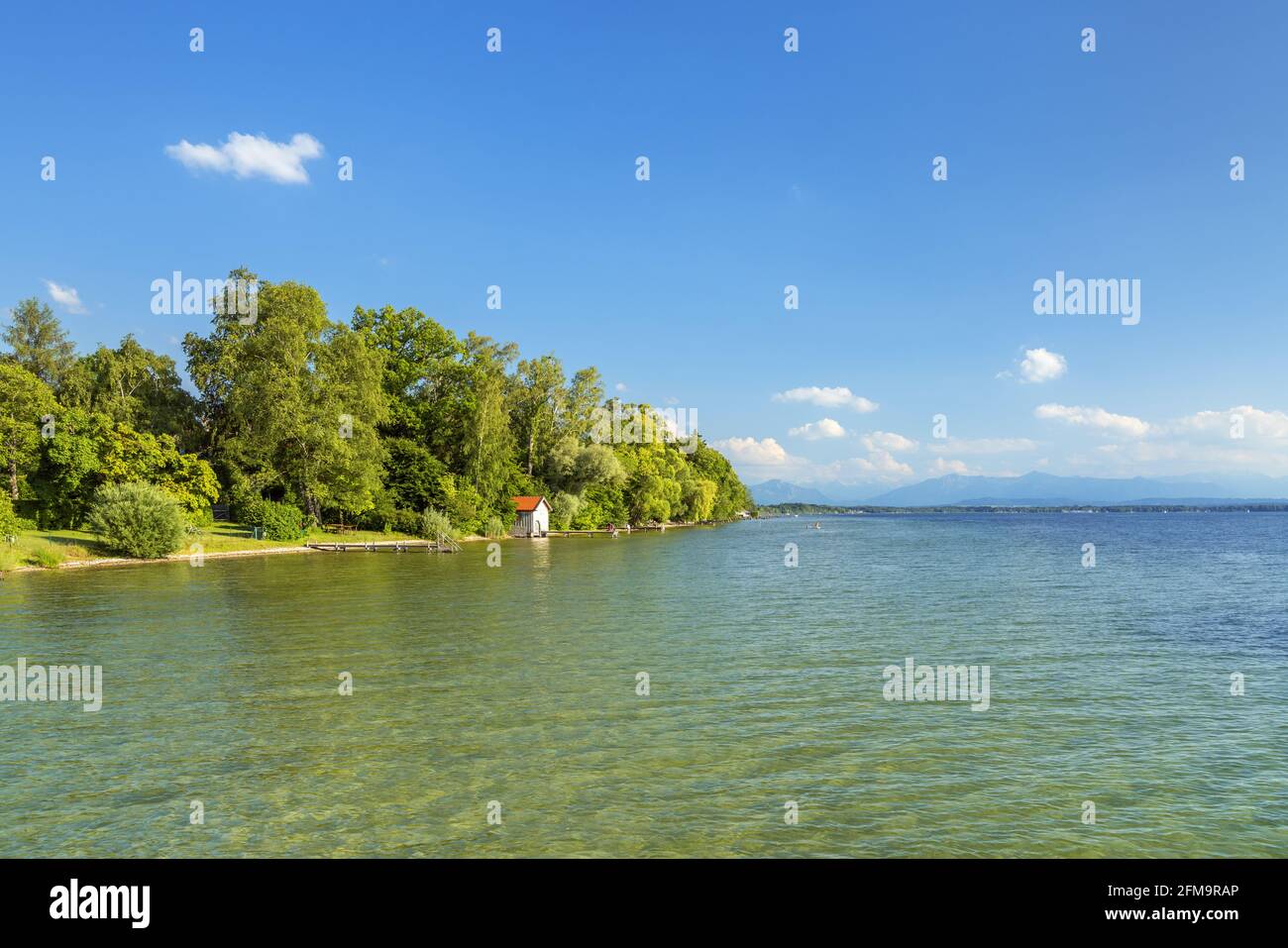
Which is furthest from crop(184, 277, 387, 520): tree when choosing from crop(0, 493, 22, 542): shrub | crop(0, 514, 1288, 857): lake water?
crop(0, 514, 1288, 857): lake water

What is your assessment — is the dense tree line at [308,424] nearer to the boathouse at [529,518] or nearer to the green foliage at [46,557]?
the boathouse at [529,518]

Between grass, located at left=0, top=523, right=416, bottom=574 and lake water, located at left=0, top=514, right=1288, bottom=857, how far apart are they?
19275 mm

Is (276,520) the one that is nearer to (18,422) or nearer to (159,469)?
(159,469)

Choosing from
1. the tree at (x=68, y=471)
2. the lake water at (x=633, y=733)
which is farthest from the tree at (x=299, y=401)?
the lake water at (x=633, y=733)

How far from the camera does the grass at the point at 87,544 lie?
50572 millimetres

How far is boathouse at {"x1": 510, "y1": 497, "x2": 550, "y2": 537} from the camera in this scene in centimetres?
10225

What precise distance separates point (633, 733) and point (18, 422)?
71.3 m

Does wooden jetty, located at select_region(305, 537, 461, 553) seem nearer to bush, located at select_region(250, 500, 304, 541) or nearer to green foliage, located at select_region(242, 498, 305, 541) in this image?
bush, located at select_region(250, 500, 304, 541)

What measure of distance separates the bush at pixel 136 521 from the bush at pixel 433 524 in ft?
91.5
